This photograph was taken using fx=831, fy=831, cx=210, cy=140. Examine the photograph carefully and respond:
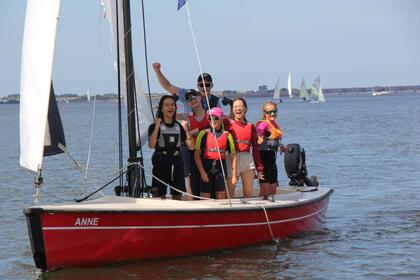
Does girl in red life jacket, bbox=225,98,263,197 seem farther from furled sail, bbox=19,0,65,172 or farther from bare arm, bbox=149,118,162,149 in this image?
furled sail, bbox=19,0,65,172

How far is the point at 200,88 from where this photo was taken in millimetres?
10656

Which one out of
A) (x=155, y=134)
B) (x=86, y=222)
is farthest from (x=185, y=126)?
(x=86, y=222)

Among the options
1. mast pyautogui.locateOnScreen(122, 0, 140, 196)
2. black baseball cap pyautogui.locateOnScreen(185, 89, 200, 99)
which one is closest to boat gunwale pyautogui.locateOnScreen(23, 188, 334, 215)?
mast pyautogui.locateOnScreen(122, 0, 140, 196)

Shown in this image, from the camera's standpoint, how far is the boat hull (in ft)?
28.6

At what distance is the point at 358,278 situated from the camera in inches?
372

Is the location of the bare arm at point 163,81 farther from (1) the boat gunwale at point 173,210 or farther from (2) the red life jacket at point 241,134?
(1) the boat gunwale at point 173,210

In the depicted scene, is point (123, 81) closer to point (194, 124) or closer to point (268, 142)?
point (194, 124)

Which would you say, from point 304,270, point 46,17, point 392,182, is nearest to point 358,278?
point 304,270

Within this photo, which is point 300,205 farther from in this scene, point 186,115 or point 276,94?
point 276,94

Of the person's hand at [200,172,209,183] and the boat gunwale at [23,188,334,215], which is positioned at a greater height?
the person's hand at [200,172,209,183]

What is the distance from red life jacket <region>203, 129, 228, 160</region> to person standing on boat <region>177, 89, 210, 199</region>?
0.20 meters

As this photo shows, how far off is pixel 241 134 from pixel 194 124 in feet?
2.01

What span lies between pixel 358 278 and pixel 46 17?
4502mm

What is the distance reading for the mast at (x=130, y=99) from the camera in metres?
9.71
